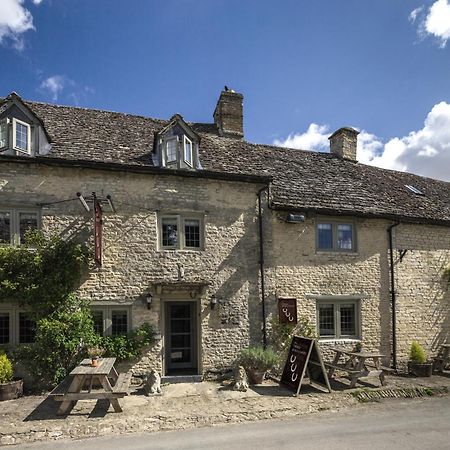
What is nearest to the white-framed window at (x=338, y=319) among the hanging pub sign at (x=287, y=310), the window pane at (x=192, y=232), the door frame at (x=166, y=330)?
the hanging pub sign at (x=287, y=310)

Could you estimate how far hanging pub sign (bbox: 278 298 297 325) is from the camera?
12047 millimetres

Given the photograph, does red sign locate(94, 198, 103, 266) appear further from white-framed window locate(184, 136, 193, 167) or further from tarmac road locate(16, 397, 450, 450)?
tarmac road locate(16, 397, 450, 450)

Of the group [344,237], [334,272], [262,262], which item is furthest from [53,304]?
[344,237]

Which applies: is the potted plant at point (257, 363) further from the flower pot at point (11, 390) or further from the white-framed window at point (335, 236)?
the flower pot at point (11, 390)

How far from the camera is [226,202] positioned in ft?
40.3

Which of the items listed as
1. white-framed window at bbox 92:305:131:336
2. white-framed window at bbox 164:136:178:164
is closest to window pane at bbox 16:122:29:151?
white-framed window at bbox 164:136:178:164

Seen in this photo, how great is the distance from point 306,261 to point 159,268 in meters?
4.89

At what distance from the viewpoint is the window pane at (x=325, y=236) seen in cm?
1328

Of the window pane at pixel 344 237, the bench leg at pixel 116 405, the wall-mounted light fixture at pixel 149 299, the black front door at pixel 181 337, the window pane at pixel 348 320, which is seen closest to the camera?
the bench leg at pixel 116 405

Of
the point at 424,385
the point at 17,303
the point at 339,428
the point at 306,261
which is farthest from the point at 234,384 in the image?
the point at 17,303

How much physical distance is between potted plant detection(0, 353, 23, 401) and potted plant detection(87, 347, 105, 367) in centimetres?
187

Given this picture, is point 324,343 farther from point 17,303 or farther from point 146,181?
point 17,303

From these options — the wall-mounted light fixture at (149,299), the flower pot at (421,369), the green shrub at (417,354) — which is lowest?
the flower pot at (421,369)

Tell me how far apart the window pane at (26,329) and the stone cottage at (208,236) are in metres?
0.03
